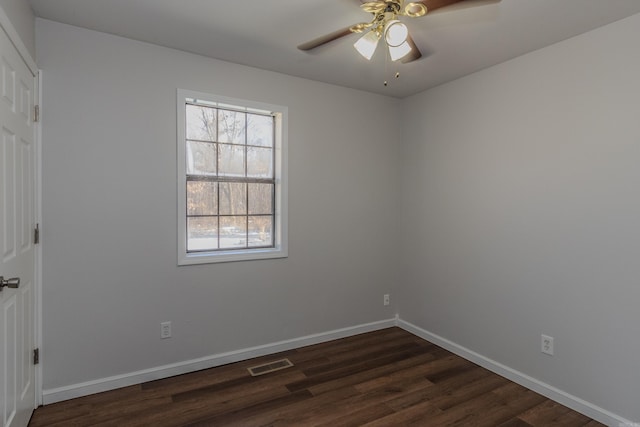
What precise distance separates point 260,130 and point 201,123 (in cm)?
53

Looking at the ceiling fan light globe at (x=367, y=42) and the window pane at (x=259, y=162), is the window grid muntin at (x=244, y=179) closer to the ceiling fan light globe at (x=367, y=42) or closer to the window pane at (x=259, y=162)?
the window pane at (x=259, y=162)

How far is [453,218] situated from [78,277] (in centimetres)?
311

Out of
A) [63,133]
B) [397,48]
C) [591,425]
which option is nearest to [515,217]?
[591,425]

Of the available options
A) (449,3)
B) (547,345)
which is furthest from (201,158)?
(547,345)

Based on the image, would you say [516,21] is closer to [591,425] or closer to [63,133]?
[591,425]

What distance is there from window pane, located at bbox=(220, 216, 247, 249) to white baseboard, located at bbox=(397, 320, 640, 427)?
2.08m

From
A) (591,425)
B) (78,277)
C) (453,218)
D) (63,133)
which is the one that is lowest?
(591,425)

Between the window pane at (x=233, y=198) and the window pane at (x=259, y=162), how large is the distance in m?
0.16

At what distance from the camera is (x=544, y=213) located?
8.36ft

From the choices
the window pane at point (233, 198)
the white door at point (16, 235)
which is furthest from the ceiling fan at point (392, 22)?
the white door at point (16, 235)

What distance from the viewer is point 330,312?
3.47 meters

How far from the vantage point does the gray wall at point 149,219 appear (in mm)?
2346

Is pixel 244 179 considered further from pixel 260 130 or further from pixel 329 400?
pixel 329 400

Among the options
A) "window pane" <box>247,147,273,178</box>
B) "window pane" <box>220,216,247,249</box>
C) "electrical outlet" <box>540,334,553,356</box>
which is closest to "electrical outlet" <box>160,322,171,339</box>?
"window pane" <box>220,216,247,249</box>
